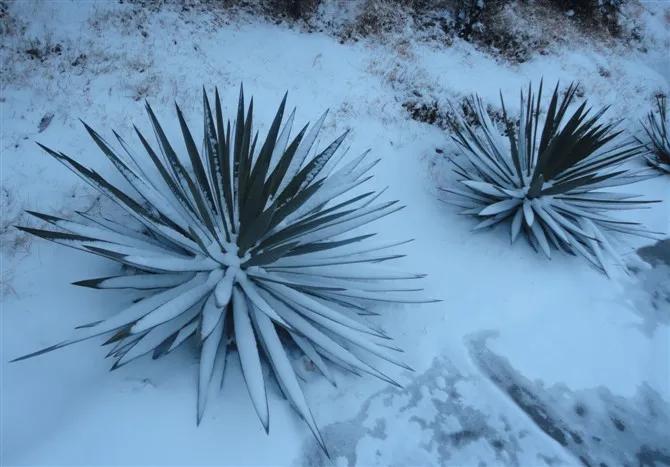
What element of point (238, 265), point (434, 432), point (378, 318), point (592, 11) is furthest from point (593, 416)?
point (592, 11)

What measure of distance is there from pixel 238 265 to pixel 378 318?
3.59 feet

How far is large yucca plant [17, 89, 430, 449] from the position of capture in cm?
196

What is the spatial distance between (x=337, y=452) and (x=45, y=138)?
2.88 metres

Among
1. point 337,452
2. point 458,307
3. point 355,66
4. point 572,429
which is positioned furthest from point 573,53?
point 337,452

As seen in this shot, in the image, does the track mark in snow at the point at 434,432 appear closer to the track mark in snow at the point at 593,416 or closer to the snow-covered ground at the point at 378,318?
the snow-covered ground at the point at 378,318

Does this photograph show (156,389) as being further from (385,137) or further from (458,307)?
(385,137)

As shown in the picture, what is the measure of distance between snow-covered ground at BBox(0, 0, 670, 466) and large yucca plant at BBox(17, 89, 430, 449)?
0.22 m

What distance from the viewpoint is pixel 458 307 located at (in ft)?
10.2

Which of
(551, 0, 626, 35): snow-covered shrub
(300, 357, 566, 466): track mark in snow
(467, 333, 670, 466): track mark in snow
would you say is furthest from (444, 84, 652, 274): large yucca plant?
(551, 0, 626, 35): snow-covered shrub

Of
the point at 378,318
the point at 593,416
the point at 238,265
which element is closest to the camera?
the point at 238,265

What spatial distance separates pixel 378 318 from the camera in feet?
9.37

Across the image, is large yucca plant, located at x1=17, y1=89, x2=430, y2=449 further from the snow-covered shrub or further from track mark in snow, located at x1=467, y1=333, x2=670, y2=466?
the snow-covered shrub

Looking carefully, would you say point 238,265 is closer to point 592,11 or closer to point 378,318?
point 378,318

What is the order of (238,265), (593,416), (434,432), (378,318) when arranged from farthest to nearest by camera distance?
(378,318) < (593,416) < (434,432) < (238,265)
